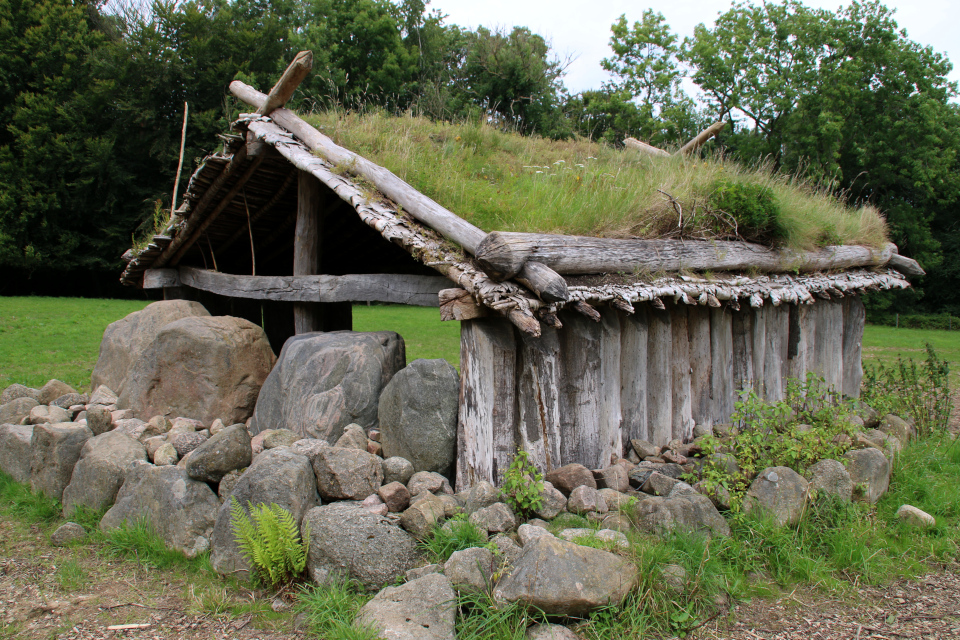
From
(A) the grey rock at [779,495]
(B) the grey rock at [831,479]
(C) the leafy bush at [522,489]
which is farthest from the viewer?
(B) the grey rock at [831,479]

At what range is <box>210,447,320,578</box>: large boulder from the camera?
3.80 m

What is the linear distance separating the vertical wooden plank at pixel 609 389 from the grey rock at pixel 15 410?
559 cm

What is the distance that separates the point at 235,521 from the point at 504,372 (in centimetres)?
199

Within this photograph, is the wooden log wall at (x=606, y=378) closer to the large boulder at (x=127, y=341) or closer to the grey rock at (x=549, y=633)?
the grey rock at (x=549, y=633)

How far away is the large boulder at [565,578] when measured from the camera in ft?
9.90

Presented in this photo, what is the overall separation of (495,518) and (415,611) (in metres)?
0.80

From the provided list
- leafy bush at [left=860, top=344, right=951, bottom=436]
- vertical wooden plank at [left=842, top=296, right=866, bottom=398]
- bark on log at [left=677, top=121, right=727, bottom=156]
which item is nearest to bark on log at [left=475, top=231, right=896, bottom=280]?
vertical wooden plank at [left=842, top=296, right=866, bottom=398]

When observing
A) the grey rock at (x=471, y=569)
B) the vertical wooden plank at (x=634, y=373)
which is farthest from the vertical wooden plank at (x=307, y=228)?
the grey rock at (x=471, y=569)

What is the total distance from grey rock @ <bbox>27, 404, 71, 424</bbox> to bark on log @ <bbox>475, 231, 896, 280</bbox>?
471 centimetres

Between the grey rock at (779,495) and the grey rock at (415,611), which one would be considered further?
the grey rock at (779,495)

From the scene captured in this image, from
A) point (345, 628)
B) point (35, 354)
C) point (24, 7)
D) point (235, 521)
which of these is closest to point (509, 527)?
point (345, 628)

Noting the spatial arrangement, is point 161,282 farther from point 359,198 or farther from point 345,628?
point 345,628

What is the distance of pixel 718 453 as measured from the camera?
4551 millimetres

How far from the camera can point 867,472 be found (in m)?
4.69
